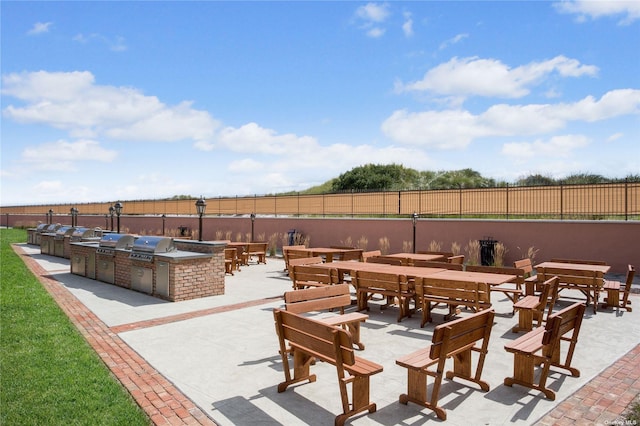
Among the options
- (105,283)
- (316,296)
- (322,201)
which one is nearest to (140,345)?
(316,296)

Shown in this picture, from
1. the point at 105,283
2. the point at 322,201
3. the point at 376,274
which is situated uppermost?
the point at 322,201

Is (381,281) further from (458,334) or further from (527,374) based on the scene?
(458,334)

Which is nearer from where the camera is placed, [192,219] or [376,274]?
[376,274]

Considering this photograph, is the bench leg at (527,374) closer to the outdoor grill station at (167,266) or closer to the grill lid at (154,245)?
the outdoor grill station at (167,266)

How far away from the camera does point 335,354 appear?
12.2 feet

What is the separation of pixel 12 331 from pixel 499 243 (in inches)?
532

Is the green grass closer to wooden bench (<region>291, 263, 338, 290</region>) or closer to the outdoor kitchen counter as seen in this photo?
the outdoor kitchen counter

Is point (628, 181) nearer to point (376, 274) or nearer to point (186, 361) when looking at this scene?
point (376, 274)

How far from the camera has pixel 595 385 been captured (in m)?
4.61

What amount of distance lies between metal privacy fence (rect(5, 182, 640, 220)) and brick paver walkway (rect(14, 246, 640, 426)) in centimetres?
1008

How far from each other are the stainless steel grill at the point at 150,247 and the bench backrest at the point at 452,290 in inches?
222

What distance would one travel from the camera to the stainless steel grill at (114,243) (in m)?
11.0

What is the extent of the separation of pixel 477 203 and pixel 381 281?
1126 cm

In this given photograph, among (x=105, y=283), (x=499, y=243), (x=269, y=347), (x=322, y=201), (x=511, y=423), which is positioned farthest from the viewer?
(x=322, y=201)
